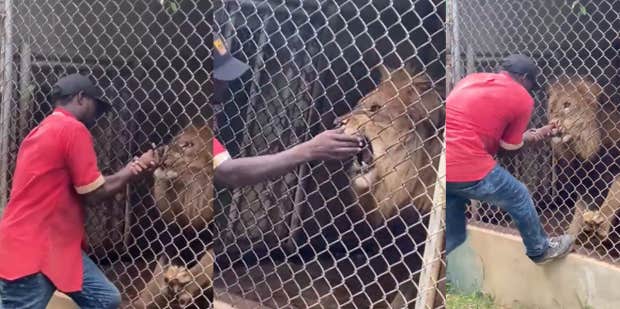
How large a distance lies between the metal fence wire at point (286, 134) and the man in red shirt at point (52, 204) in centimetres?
18

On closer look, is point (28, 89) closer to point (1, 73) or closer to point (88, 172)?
point (1, 73)

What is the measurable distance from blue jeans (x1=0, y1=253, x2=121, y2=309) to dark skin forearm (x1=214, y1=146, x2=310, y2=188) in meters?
0.86

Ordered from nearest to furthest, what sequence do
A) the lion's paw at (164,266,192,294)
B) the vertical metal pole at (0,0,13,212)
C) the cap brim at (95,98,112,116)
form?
the cap brim at (95,98,112,116)
the lion's paw at (164,266,192,294)
the vertical metal pole at (0,0,13,212)

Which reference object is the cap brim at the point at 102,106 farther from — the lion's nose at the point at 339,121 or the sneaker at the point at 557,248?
the sneaker at the point at 557,248

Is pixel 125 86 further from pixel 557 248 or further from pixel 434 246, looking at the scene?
pixel 557 248

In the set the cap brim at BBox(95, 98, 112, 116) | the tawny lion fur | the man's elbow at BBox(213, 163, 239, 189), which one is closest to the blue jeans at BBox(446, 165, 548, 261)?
the tawny lion fur

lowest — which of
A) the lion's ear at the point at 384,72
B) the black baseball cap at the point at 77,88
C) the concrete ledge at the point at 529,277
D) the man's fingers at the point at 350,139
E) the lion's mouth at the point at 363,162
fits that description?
the concrete ledge at the point at 529,277

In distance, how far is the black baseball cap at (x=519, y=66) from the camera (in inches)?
94.2

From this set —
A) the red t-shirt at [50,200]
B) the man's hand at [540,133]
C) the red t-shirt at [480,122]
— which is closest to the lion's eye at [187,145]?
the red t-shirt at [50,200]

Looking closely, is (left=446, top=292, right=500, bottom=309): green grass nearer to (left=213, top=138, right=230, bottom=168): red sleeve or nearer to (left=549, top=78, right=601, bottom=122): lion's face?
(left=549, top=78, right=601, bottom=122): lion's face

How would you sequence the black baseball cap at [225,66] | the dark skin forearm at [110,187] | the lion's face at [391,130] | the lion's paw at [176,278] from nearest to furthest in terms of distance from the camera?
1. the lion's face at [391,130]
2. the black baseball cap at [225,66]
3. the dark skin forearm at [110,187]
4. the lion's paw at [176,278]

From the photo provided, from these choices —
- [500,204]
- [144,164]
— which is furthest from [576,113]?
[144,164]

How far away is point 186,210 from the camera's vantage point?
2.74m

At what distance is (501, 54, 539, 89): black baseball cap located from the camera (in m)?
2.39
